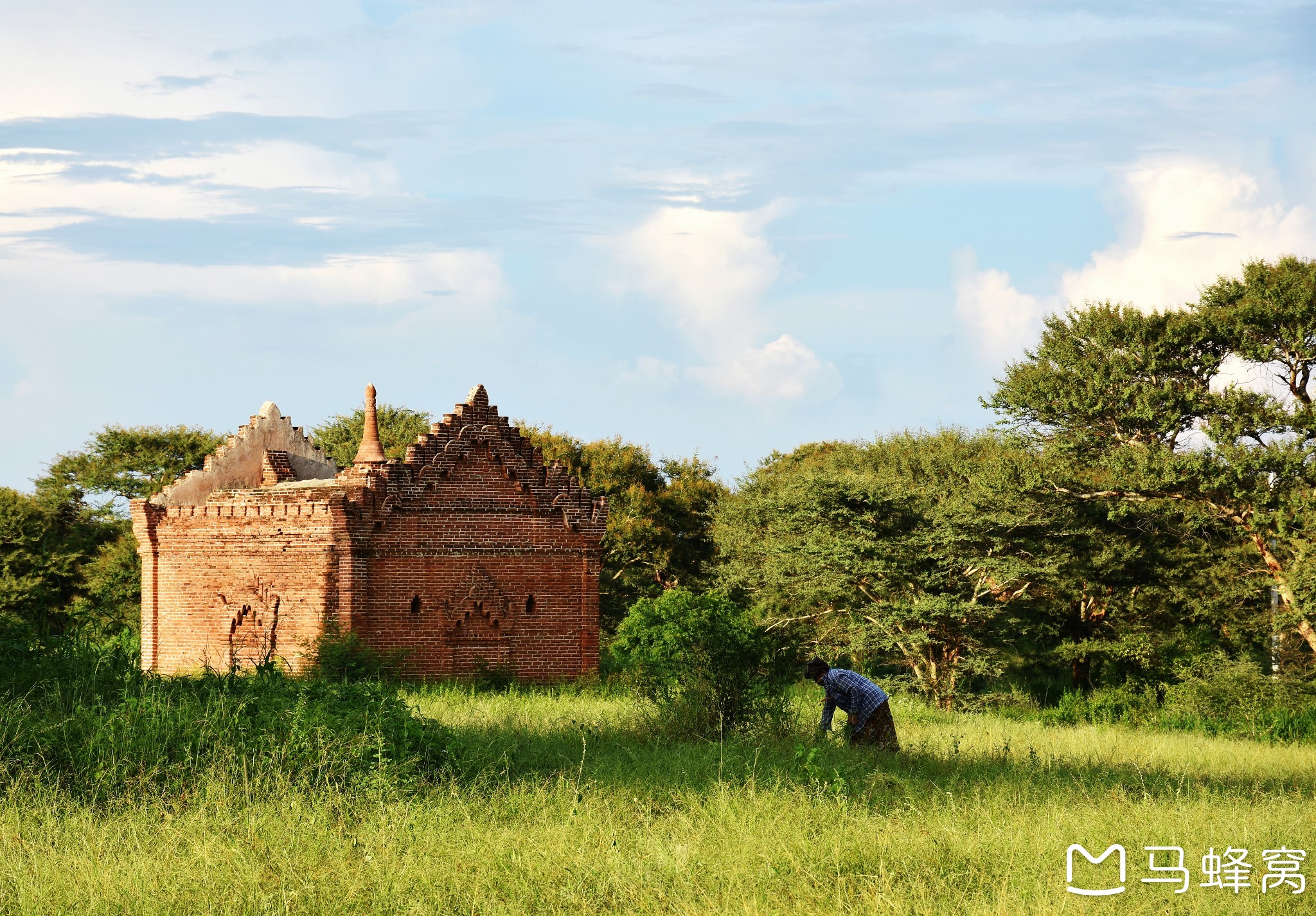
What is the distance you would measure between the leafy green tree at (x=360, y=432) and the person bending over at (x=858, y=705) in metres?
27.3

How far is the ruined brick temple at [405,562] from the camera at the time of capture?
62.8ft

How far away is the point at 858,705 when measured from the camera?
36.8 feet

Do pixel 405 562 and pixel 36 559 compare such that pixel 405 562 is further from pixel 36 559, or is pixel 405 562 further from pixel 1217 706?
pixel 36 559

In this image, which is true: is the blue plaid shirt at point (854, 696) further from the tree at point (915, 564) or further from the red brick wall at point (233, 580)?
the tree at point (915, 564)

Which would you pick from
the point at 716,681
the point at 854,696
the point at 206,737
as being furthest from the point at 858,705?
the point at 206,737

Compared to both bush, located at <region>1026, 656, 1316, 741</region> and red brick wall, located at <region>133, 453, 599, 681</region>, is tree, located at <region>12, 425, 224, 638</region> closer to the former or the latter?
red brick wall, located at <region>133, 453, 599, 681</region>

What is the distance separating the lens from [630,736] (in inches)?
477

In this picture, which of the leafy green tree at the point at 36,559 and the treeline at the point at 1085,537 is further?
the leafy green tree at the point at 36,559

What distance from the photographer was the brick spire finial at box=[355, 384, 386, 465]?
66.3 ft

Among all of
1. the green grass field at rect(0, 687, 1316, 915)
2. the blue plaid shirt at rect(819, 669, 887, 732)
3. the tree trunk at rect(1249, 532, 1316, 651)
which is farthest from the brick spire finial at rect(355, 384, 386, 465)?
the tree trunk at rect(1249, 532, 1316, 651)

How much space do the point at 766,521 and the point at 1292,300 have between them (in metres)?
13.3

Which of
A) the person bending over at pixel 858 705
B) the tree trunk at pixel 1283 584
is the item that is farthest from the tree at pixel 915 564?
the person bending over at pixel 858 705

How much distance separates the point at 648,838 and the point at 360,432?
35.8 m

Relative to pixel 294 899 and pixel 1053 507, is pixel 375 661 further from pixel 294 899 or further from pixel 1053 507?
pixel 1053 507
